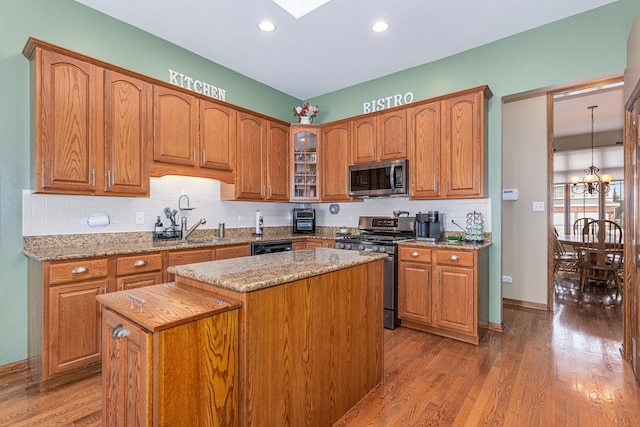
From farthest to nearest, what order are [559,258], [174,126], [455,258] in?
[559,258]
[174,126]
[455,258]

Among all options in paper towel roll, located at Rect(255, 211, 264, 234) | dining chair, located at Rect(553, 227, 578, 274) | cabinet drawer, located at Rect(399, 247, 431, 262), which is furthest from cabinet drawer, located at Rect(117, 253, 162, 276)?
dining chair, located at Rect(553, 227, 578, 274)

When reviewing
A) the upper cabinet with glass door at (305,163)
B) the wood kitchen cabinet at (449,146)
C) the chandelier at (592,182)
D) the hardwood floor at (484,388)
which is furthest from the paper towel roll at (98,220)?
the chandelier at (592,182)

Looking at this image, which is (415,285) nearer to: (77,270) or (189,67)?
(77,270)

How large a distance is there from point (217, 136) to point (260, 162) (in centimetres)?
66

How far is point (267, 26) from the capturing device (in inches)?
121

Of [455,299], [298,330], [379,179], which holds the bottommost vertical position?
[455,299]

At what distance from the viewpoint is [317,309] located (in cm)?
168

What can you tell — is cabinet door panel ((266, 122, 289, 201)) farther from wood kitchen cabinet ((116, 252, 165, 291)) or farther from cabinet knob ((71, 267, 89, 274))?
cabinet knob ((71, 267, 89, 274))

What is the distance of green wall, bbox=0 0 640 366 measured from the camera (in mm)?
2398

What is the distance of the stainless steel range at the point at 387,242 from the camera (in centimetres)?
336

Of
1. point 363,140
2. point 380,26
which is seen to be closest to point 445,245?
point 363,140

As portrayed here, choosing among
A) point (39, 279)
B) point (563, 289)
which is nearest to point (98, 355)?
point (39, 279)

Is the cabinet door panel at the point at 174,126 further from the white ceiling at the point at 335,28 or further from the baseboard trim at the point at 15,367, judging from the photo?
the baseboard trim at the point at 15,367

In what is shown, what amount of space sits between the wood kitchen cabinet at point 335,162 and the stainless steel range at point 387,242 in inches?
18.8
